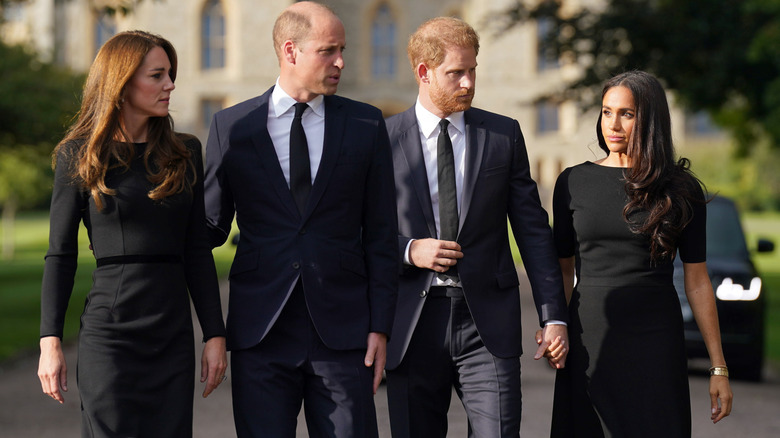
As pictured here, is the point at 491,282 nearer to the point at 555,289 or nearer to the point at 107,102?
the point at 555,289

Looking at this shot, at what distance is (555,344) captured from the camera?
4.96 metres

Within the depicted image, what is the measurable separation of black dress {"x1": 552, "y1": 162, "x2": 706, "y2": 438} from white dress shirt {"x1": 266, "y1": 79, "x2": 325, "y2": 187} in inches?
46.5

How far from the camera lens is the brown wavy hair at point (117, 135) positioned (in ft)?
14.4

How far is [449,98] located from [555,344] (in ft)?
3.69

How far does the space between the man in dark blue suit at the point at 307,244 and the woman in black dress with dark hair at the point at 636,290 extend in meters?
0.88

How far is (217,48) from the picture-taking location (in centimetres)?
6225

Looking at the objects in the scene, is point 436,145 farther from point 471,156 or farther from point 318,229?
point 318,229

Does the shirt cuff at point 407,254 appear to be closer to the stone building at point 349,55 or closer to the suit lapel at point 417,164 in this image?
the suit lapel at point 417,164

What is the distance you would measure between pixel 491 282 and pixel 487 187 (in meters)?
0.40

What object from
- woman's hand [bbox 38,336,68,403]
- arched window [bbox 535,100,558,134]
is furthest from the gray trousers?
arched window [bbox 535,100,558,134]

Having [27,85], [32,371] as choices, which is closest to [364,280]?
[32,371]

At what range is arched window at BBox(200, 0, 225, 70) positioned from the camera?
203ft

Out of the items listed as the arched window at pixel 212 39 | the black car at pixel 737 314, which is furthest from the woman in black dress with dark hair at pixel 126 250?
the arched window at pixel 212 39

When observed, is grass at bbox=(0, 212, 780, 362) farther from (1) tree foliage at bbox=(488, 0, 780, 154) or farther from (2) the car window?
(1) tree foliage at bbox=(488, 0, 780, 154)
